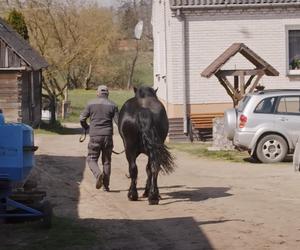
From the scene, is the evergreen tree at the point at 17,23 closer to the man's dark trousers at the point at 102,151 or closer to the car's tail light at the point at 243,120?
the car's tail light at the point at 243,120

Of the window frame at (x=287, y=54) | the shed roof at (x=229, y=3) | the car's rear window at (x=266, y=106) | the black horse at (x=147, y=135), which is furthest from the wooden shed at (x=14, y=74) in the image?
the black horse at (x=147, y=135)

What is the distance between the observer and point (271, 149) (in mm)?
19688

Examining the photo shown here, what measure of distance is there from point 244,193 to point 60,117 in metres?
35.6

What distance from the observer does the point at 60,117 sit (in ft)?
160

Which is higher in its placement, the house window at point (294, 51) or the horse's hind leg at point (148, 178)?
the house window at point (294, 51)

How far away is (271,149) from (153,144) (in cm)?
764

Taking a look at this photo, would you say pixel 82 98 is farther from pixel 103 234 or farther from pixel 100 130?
pixel 103 234

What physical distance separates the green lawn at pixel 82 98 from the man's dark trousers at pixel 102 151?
3374 cm

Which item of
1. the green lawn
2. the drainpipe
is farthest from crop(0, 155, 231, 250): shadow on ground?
the green lawn

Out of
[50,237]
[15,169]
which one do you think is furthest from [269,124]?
[15,169]

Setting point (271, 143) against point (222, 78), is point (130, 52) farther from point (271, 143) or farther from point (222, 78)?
point (271, 143)

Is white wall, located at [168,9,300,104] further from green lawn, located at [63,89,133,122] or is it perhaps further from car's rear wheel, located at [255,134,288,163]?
green lawn, located at [63,89,133,122]

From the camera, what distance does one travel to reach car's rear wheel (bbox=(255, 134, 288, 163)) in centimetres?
1961

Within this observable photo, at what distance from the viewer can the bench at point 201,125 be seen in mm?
27891
